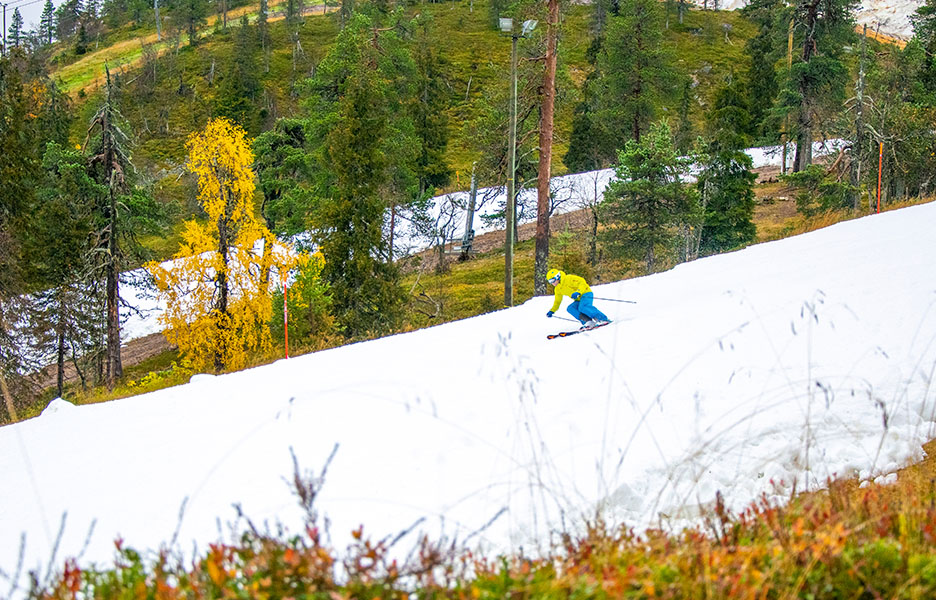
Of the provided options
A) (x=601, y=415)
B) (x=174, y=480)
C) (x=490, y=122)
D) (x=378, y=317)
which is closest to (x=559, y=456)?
(x=601, y=415)

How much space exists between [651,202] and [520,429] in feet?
83.6

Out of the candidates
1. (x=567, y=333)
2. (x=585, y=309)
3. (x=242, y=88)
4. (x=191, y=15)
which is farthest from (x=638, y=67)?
(x=191, y=15)

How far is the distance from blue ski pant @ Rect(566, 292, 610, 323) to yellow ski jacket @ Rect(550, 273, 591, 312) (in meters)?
0.11

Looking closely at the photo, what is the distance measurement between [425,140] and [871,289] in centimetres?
4237

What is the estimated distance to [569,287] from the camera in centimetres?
1198

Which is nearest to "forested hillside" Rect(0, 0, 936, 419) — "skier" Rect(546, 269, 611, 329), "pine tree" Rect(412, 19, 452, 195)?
"pine tree" Rect(412, 19, 452, 195)

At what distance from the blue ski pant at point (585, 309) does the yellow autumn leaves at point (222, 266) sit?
15895mm

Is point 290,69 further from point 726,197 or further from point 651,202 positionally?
point 726,197

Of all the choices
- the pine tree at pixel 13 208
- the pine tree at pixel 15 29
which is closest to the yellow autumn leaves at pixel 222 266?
the pine tree at pixel 13 208

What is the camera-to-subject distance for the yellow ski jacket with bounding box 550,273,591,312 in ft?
39.2

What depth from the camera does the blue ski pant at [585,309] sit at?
11.8 m

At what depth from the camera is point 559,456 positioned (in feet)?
20.3

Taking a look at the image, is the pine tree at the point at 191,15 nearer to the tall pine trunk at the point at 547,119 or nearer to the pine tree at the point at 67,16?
the pine tree at the point at 67,16

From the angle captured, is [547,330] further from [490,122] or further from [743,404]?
[490,122]
